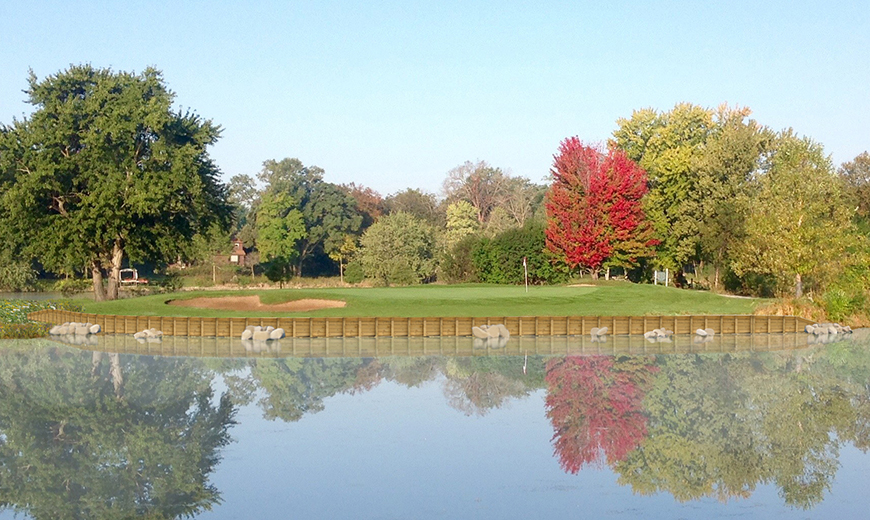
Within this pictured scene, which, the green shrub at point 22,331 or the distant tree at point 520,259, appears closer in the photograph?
the green shrub at point 22,331

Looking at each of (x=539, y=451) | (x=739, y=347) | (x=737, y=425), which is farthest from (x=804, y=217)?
(x=539, y=451)

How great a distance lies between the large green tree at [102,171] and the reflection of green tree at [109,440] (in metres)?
24.7

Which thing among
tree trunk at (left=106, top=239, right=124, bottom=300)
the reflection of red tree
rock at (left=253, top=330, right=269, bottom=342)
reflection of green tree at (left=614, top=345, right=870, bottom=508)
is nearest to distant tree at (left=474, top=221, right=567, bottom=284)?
tree trunk at (left=106, top=239, right=124, bottom=300)

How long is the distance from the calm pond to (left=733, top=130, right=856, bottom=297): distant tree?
18311mm

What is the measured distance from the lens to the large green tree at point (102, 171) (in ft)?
177

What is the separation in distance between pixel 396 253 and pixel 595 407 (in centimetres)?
5877

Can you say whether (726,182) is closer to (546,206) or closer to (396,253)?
(546,206)

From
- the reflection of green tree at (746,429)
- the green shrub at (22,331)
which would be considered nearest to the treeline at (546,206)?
the green shrub at (22,331)

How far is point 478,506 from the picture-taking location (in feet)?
48.8

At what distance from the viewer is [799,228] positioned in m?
51.0

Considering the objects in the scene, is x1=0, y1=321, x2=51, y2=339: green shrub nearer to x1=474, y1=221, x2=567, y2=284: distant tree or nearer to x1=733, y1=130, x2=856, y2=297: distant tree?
x1=474, y1=221, x2=567, y2=284: distant tree

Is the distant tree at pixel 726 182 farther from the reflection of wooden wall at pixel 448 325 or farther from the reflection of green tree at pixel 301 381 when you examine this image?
the reflection of green tree at pixel 301 381

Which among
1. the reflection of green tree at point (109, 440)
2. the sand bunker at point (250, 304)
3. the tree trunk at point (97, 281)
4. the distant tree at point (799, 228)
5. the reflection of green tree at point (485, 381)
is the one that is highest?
the distant tree at point (799, 228)

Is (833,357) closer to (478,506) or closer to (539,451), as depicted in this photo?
(539,451)
